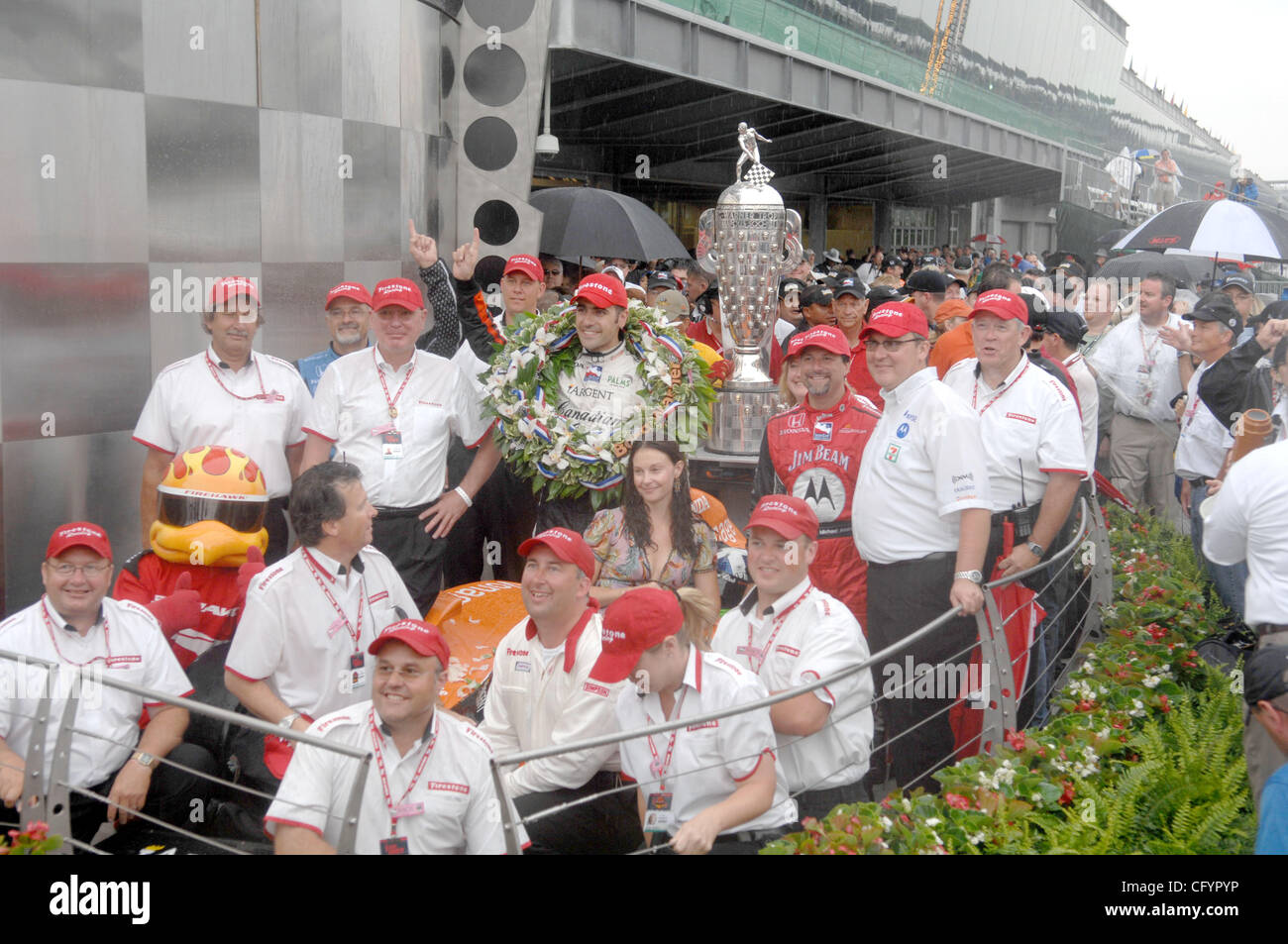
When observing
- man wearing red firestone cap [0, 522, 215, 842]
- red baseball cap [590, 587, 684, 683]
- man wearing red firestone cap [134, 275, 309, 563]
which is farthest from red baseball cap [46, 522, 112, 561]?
red baseball cap [590, 587, 684, 683]

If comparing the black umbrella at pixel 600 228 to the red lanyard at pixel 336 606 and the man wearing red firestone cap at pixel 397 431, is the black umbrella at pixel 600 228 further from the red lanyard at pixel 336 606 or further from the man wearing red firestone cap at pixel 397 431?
the red lanyard at pixel 336 606

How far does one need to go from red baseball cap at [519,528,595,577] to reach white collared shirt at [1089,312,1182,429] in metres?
5.16

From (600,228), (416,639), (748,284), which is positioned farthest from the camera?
(600,228)

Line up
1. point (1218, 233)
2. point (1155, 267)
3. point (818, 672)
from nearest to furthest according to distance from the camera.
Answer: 1. point (818, 672)
2. point (1218, 233)
3. point (1155, 267)

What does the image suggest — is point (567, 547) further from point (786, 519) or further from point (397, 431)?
point (397, 431)

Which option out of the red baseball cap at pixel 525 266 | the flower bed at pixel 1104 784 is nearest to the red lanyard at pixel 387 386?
the red baseball cap at pixel 525 266

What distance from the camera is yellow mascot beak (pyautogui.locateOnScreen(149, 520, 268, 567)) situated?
495cm

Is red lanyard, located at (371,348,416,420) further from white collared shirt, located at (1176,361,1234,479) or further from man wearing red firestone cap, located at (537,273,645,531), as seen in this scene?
white collared shirt, located at (1176,361,1234,479)

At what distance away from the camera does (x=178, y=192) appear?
22.0 feet

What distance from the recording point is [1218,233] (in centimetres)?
938

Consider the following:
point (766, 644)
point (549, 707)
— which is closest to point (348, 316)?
point (549, 707)

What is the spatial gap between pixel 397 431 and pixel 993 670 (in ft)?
9.40

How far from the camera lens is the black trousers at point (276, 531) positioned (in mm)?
6039
